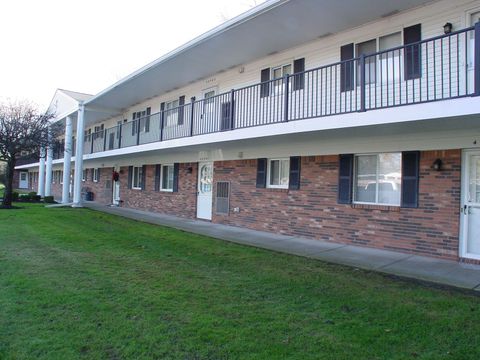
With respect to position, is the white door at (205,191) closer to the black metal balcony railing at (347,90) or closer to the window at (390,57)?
the black metal balcony railing at (347,90)

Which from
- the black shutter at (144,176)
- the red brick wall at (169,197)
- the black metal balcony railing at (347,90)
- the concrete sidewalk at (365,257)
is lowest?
the concrete sidewalk at (365,257)

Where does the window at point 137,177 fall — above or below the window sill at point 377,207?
above

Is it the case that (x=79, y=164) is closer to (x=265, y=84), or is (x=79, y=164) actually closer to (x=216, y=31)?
(x=265, y=84)

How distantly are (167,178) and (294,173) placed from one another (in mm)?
8093

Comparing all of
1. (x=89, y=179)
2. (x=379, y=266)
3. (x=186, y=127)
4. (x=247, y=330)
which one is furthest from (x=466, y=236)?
(x=89, y=179)

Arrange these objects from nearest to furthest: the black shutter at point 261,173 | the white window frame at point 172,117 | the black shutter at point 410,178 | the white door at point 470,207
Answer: the white door at point 470,207
the black shutter at point 410,178
the black shutter at point 261,173
the white window frame at point 172,117

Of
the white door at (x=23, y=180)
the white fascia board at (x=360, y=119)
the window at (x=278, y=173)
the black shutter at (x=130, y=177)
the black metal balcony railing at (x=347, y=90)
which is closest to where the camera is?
the white fascia board at (x=360, y=119)

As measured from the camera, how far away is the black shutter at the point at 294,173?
1038 centimetres

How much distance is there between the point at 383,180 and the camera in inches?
344

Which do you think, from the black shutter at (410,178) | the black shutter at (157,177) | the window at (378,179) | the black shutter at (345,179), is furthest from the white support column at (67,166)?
the black shutter at (410,178)

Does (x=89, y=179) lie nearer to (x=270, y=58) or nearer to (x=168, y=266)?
(x=270, y=58)

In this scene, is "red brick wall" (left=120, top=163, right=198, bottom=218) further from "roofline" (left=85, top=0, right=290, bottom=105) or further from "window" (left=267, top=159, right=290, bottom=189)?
"window" (left=267, top=159, right=290, bottom=189)

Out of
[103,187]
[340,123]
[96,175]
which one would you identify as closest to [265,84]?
[340,123]

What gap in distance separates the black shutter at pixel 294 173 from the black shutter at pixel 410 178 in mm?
2918
